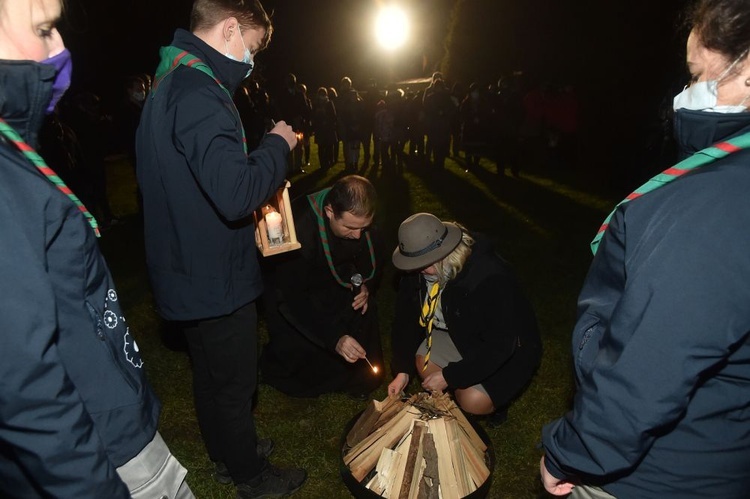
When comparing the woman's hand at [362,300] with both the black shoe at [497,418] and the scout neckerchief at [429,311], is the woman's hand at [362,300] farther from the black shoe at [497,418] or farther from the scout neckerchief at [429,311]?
the black shoe at [497,418]

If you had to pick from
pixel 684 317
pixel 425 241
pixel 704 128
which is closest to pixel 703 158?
pixel 704 128

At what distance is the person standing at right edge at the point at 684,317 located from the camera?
109cm

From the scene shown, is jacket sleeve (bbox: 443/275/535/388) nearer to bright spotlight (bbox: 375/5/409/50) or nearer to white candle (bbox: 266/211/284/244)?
white candle (bbox: 266/211/284/244)

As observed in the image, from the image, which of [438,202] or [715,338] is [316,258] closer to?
[715,338]

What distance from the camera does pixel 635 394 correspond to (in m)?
1.19

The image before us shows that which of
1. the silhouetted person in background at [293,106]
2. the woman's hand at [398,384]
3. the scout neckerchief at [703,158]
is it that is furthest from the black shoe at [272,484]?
the silhouetted person in background at [293,106]

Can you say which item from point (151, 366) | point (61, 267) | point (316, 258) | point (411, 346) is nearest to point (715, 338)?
point (61, 267)

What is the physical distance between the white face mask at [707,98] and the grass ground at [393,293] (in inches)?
94.9

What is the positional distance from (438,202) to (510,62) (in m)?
14.3

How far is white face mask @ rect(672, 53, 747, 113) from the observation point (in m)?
1.21

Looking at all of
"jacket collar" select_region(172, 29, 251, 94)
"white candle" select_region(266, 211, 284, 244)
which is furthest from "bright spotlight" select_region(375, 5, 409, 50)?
"jacket collar" select_region(172, 29, 251, 94)

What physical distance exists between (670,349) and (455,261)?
186 cm

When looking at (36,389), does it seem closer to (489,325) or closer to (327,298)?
(489,325)

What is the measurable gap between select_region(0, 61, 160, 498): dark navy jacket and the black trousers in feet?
3.20
